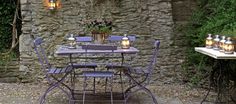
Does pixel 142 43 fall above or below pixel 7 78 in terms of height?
above

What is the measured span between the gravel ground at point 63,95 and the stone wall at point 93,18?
384mm

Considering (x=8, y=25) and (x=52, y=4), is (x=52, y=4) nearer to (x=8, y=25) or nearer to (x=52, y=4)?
(x=52, y=4)

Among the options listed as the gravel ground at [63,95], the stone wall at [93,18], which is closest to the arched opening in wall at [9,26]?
the stone wall at [93,18]

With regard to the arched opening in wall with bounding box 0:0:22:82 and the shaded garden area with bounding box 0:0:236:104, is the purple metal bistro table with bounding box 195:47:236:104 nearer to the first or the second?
the shaded garden area with bounding box 0:0:236:104

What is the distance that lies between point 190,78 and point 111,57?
1278mm

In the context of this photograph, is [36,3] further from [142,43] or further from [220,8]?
[220,8]

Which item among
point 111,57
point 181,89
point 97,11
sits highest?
point 97,11

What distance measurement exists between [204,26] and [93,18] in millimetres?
1665

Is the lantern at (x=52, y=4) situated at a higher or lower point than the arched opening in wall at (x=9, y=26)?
higher

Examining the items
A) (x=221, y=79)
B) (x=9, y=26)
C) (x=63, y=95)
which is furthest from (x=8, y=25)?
(x=221, y=79)

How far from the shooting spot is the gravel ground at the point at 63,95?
5117 mm

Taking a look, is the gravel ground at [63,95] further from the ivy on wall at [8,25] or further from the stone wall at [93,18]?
the ivy on wall at [8,25]

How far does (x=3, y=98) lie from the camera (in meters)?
5.22

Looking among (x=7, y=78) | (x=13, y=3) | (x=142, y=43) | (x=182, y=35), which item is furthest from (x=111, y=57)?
(x=13, y=3)
